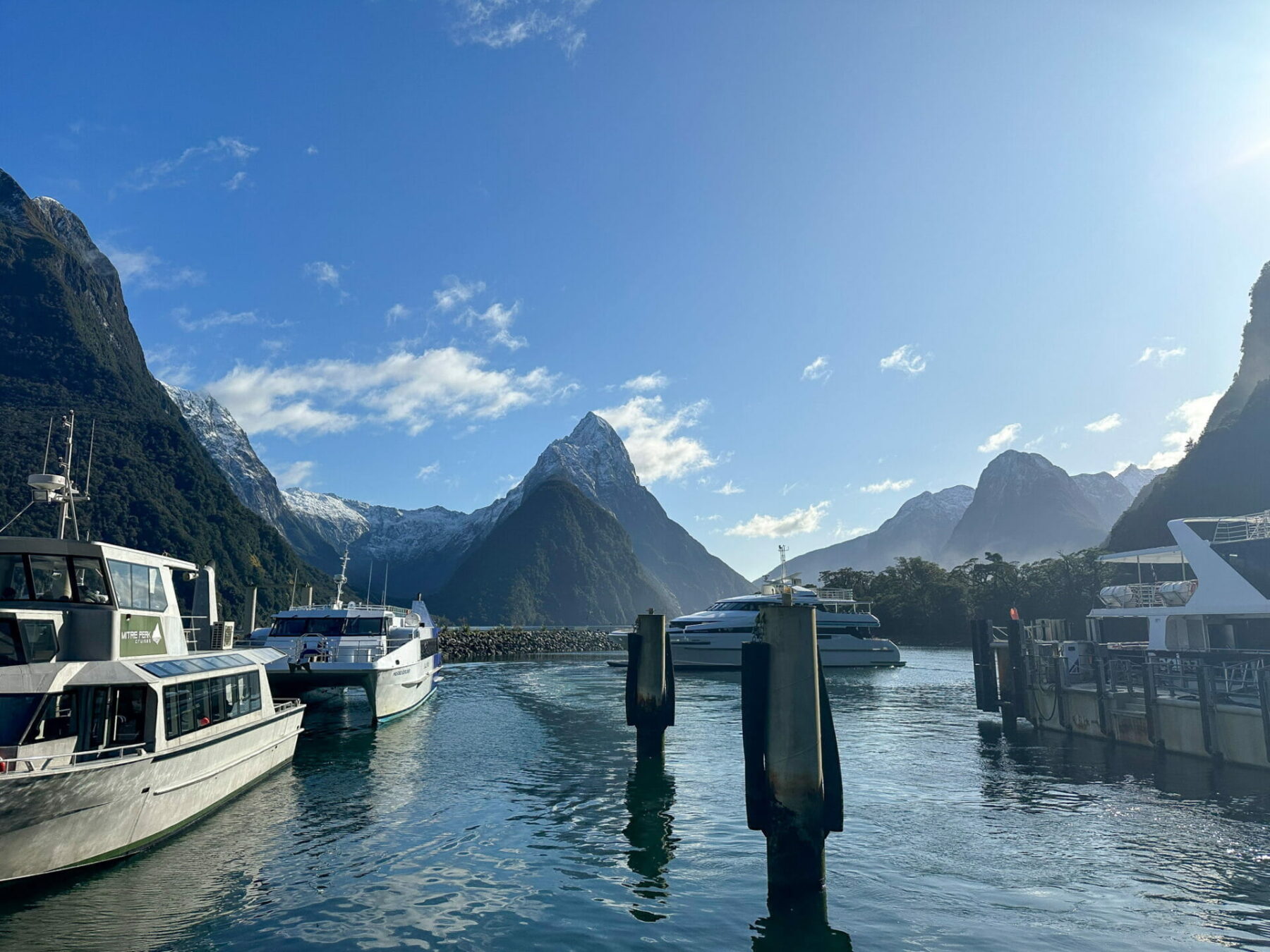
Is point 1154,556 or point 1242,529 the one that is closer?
point 1242,529

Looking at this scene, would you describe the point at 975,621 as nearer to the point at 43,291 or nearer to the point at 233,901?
the point at 233,901

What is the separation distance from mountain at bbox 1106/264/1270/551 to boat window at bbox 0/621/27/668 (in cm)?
11818

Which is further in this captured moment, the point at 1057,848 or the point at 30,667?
the point at 1057,848

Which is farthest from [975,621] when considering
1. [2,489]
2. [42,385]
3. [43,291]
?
[43,291]

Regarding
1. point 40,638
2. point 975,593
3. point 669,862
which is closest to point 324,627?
point 40,638

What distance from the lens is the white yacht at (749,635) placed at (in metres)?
64.6

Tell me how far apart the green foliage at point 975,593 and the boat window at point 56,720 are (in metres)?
110

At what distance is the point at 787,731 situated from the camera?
1112 centimetres

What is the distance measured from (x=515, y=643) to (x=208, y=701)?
84295 mm

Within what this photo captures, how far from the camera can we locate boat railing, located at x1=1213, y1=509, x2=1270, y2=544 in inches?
933

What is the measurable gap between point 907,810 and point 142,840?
16.1 meters

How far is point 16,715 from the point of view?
40.1 ft

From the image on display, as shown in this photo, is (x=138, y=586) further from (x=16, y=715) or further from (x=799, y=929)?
(x=799, y=929)

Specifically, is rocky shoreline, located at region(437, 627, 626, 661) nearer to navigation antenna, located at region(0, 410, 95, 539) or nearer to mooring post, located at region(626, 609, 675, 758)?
mooring post, located at region(626, 609, 675, 758)
